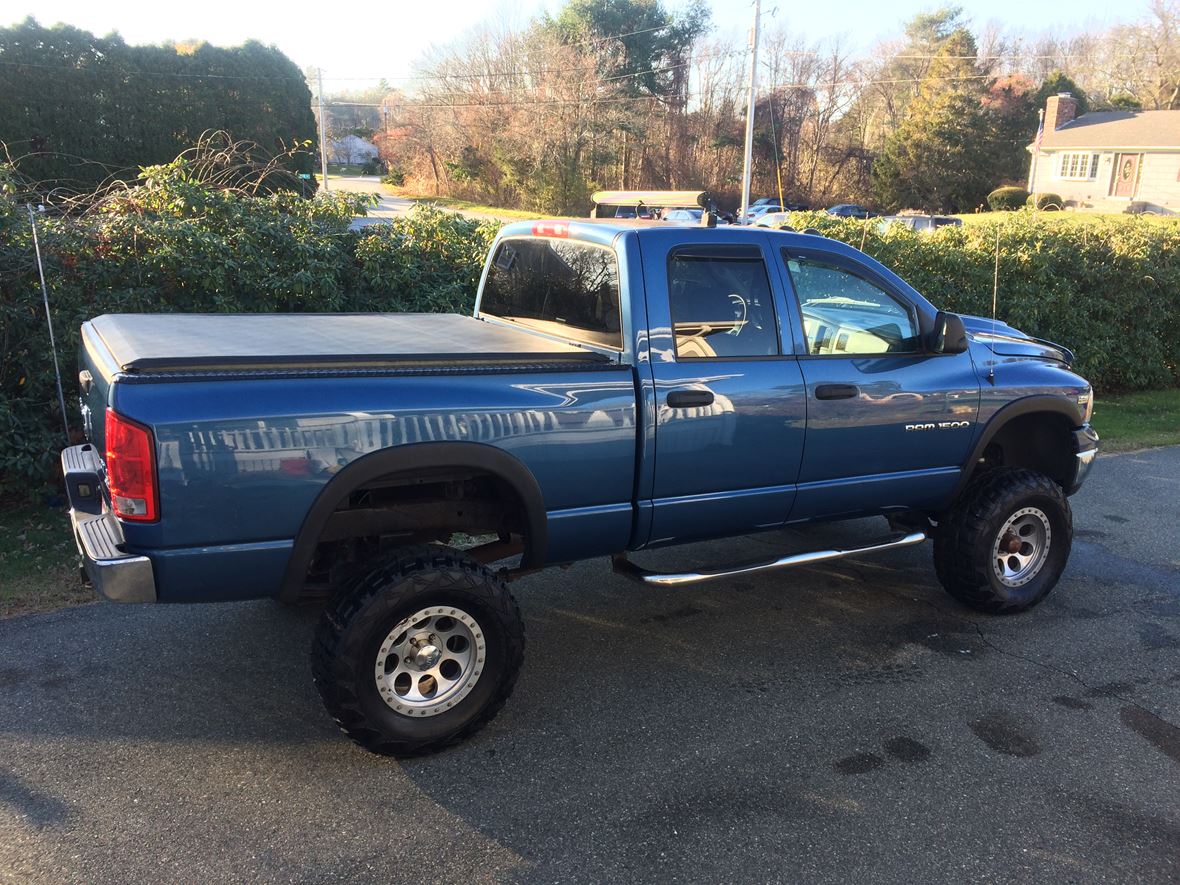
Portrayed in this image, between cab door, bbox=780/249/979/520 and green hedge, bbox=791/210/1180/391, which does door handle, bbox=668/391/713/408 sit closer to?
cab door, bbox=780/249/979/520

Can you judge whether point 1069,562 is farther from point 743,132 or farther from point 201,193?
point 743,132

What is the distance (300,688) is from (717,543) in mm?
2873

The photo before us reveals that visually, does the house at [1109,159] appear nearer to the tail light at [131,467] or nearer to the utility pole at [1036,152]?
the utility pole at [1036,152]

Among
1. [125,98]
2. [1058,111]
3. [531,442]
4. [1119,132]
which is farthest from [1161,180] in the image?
[531,442]

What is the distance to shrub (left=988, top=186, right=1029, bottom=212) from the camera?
43031mm

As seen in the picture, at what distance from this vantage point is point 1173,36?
202ft

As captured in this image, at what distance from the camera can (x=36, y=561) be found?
5121 millimetres

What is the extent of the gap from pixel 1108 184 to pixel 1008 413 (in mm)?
51037

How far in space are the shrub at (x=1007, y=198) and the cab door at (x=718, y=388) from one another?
43.4 m

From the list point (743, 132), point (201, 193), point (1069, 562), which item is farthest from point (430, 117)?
point (1069, 562)

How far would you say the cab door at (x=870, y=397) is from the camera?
13.9 feet

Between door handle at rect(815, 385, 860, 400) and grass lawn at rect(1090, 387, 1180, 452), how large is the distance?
5738mm

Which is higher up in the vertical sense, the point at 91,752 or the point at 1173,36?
the point at 1173,36

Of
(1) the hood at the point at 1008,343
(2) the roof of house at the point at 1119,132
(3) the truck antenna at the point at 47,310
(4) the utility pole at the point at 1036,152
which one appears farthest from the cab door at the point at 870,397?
(2) the roof of house at the point at 1119,132
